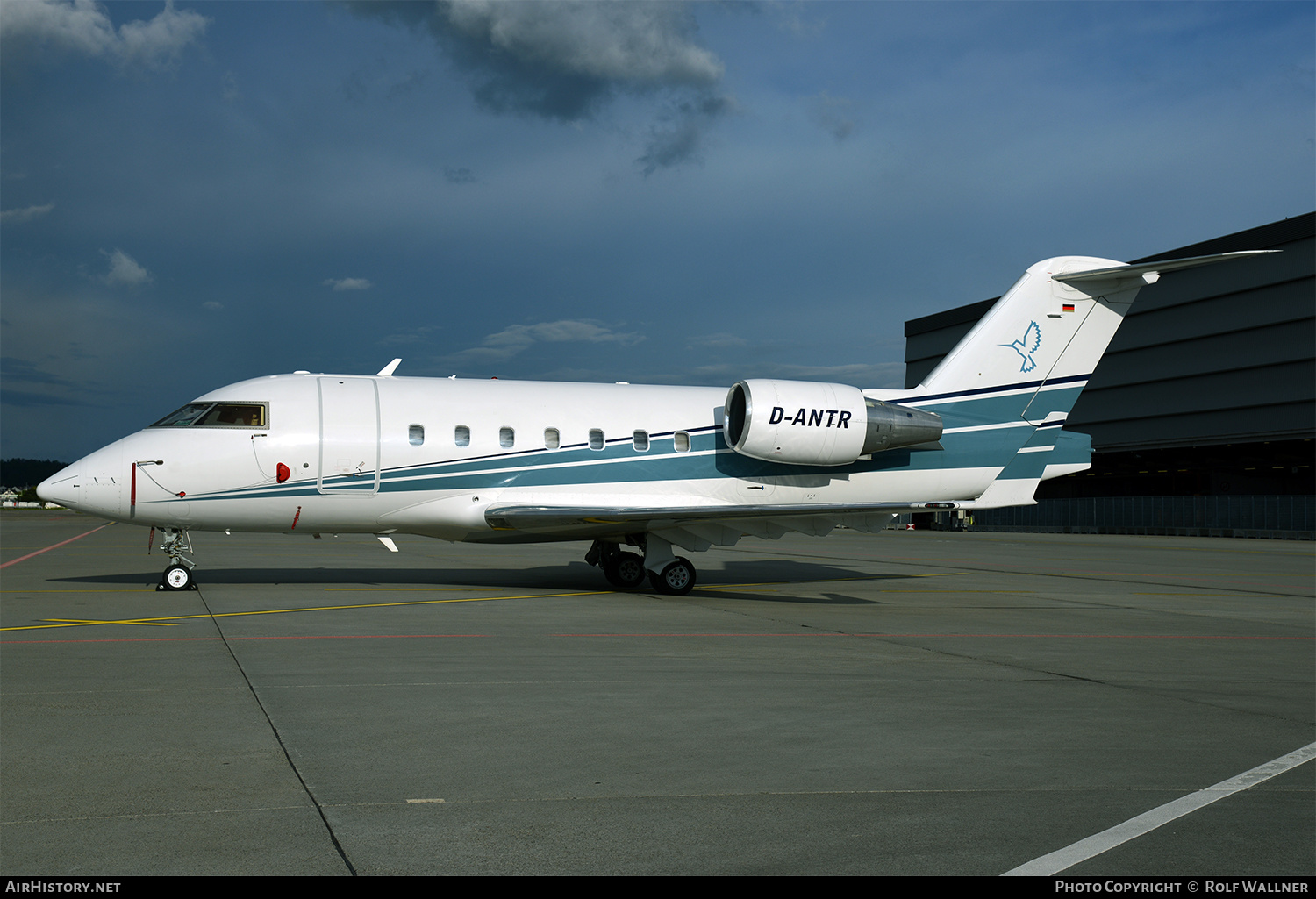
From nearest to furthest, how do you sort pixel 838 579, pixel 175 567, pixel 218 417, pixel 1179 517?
pixel 218 417 → pixel 175 567 → pixel 838 579 → pixel 1179 517

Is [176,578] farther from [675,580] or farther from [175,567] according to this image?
[675,580]

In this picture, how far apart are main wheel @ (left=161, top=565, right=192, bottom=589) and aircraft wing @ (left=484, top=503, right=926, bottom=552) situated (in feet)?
15.9

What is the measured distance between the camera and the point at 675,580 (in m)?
16.9

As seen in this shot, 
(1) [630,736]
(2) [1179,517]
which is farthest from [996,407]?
(2) [1179,517]

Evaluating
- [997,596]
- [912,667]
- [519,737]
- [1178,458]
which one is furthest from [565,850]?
[1178,458]

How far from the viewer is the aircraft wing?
15297 mm

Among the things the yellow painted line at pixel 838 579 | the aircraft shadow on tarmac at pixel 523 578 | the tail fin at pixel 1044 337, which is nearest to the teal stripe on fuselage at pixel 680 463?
the tail fin at pixel 1044 337

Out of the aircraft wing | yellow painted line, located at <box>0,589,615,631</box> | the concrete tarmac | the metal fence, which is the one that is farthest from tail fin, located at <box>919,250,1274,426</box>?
the metal fence

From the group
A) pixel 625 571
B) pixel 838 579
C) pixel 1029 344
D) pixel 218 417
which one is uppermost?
pixel 1029 344

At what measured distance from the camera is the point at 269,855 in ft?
13.7

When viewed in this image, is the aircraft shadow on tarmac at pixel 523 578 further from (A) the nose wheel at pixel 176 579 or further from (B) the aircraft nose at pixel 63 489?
(B) the aircraft nose at pixel 63 489

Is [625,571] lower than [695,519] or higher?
→ lower

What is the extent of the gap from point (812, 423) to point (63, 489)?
38.0 ft

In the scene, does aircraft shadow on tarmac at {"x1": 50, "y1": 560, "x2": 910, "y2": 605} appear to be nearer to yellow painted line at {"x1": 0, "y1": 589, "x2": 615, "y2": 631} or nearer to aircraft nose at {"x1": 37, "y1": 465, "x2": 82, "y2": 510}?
yellow painted line at {"x1": 0, "y1": 589, "x2": 615, "y2": 631}
